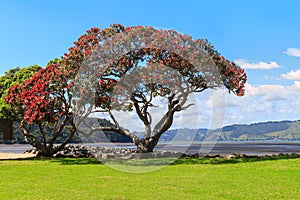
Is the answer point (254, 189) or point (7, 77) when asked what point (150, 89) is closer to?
point (254, 189)

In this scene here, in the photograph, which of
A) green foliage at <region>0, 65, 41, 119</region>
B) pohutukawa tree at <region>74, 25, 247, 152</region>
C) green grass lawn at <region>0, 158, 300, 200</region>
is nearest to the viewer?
green grass lawn at <region>0, 158, 300, 200</region>

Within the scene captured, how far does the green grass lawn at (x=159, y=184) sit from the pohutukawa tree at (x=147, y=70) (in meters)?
6.50

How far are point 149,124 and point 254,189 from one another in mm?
14623

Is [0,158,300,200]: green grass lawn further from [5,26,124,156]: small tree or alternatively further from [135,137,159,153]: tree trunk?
[135,137,159,153]: tree trunk

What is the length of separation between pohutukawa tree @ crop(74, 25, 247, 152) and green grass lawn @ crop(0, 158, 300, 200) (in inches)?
256

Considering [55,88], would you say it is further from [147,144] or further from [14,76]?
[14,76]

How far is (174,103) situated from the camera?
2497 centimetres

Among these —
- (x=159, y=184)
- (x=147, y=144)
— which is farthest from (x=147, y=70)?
(x=159, y=184)

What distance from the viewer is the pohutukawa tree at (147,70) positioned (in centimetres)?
2177

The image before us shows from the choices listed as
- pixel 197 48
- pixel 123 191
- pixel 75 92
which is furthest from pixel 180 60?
pixel 123 191

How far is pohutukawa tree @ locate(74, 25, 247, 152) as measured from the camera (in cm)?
2177

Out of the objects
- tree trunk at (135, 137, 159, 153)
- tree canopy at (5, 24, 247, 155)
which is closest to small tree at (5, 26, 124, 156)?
tree canopy at (5, 24, 247, 155)

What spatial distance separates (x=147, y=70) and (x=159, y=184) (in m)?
10.2

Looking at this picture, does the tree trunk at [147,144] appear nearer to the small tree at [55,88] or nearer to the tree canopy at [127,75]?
the tree canopy at [127,75]
